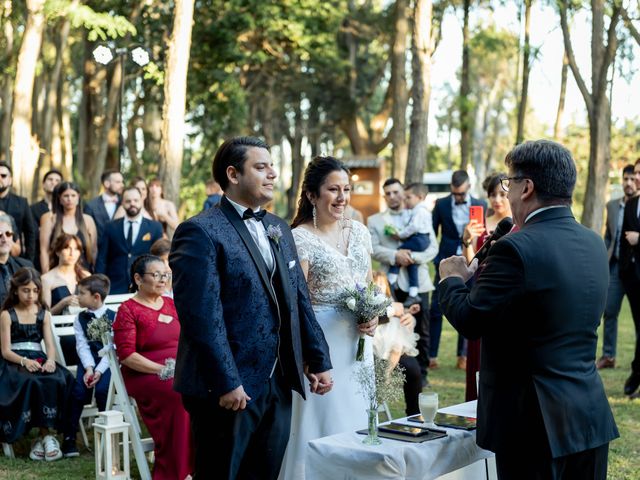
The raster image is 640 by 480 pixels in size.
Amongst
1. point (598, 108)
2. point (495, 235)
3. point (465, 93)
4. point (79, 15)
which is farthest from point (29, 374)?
point (465, 93)

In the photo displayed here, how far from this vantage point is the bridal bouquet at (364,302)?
5652 mm

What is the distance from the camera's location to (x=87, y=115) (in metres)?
24.4

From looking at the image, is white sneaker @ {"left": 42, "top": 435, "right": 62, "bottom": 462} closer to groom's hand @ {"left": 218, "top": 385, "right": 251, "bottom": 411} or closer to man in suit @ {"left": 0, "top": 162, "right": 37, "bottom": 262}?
man in suit @ {"left": 0, "top": 162, "right": 37, "bottom": 262}

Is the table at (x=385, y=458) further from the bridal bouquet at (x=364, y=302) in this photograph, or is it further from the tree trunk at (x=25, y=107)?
the tree trunk at (x=25, y=107)

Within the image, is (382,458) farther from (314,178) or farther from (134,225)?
(134,225)

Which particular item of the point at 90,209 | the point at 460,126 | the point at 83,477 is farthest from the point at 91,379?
the point at 460,126

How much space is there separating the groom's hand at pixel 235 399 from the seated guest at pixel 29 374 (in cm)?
385

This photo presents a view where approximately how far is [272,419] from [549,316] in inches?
59.8

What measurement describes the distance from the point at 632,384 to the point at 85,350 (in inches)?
211

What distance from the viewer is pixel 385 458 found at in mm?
4426

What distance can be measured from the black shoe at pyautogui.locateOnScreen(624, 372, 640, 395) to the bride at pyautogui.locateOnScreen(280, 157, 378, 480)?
4.63 meters

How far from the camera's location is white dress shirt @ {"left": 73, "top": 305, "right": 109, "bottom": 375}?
7887 mm

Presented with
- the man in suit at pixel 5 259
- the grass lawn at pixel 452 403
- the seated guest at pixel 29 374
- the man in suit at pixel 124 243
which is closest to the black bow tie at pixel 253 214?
the grass lawn at pixel 452 403

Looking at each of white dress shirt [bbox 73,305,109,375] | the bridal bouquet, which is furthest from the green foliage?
the bridal bouquet
